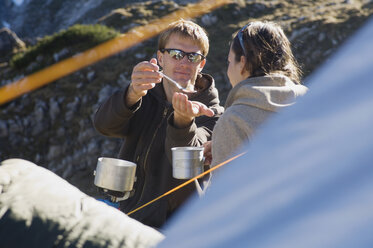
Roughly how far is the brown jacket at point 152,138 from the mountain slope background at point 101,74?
4519 millimetres

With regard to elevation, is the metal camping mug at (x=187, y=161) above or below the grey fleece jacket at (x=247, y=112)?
below

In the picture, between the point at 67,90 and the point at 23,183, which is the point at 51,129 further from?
the point at 23,183

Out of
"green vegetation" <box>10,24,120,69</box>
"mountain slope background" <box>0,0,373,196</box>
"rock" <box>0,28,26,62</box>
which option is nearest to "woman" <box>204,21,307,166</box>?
"mountain slope background" <box>0,0,373,196</box>

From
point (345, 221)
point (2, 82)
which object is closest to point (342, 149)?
point (345, 221)

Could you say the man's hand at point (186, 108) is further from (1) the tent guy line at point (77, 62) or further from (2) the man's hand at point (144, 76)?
(1) the tent guy line at point (77, 62)

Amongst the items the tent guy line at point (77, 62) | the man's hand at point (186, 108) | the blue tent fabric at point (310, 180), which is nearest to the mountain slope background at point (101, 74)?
the tent guy line at point (77, 62)

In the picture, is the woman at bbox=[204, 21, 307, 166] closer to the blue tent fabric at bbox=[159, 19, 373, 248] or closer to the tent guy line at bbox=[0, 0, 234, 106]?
the blue tent fabric at bbox=[159, 19, 373, 248]

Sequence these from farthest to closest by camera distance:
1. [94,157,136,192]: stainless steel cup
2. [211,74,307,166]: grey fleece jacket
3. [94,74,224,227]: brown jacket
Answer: [94,74,224,227]: brown jacket
[94,157,136,192]: stainless steel cup
[211,74,307,166]: grey fleece jacket

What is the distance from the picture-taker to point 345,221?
0.79 meters

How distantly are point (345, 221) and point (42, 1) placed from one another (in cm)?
4619

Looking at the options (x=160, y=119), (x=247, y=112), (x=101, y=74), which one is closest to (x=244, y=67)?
(x=247, y=112)

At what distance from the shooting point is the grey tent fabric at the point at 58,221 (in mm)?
1167

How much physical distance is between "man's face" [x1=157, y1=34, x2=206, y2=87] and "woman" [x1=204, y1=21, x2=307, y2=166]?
0.60 m

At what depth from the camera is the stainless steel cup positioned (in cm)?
225
